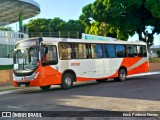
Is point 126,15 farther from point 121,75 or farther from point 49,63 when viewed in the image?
point 49,63

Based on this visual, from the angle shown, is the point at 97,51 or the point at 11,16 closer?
the point at 97,51

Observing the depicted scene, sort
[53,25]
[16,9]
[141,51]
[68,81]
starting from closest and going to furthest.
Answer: [68,81]
[141,51]
[16,9]
[53,25]

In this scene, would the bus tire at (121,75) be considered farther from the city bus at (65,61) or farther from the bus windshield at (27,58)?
the bus windshield at (27,58)

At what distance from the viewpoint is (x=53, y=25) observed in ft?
324

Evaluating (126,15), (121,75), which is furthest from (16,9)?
(121,75)

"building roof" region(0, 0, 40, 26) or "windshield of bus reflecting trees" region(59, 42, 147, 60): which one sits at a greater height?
"building roof" region(0, 0, 40, 26)

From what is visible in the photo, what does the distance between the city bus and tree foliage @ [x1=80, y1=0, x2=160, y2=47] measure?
1921cm

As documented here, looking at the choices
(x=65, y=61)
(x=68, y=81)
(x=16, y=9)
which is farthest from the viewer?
(x=16, y=9)

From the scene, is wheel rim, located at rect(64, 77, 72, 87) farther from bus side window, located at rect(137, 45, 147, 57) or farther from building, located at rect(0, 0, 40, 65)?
building, located at rect(0, 0, 40, 65)

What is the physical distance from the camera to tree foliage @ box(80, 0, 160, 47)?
42406 millimetres

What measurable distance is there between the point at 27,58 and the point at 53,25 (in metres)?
81.8

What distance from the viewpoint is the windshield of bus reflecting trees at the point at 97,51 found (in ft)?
62.4

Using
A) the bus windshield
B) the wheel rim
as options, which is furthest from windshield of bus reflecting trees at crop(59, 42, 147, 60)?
the bus windshield

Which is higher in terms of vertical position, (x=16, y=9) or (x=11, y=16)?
(x=16, y=9)
